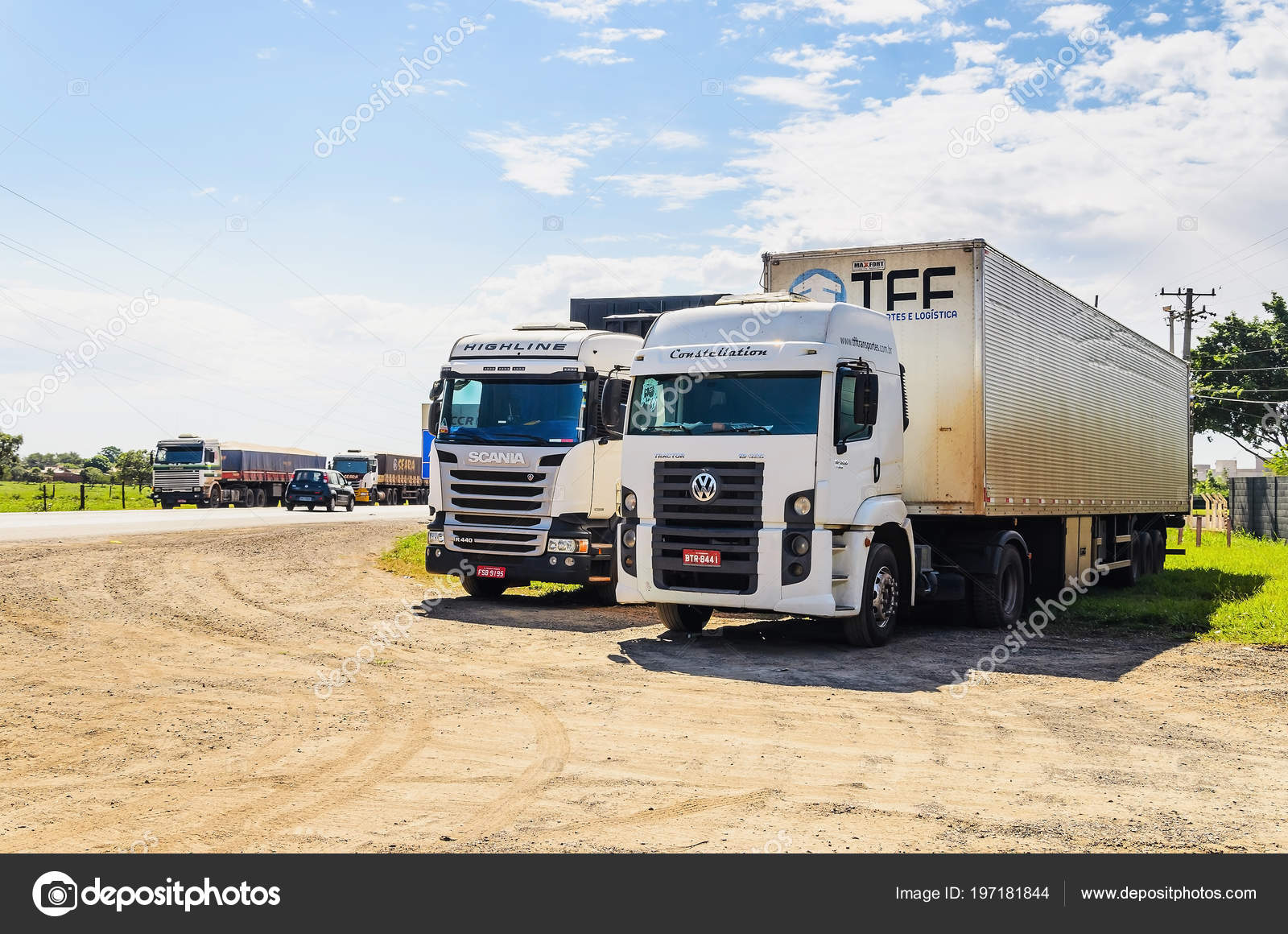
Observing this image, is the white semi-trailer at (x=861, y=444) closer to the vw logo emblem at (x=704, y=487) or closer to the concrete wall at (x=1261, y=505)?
the vw logo emblem at (x=704, y=487)

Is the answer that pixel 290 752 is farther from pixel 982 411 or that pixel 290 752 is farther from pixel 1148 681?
pixel 982 411

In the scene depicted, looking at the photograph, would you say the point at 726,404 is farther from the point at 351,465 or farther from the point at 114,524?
the point at 351,465

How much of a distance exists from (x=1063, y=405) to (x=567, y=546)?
7.19m

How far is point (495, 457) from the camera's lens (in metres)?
15.1

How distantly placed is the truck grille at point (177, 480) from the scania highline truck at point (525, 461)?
1581 inches

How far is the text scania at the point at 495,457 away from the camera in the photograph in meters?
15.0

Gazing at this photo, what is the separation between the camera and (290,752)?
705cm

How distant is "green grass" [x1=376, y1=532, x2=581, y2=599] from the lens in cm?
1786

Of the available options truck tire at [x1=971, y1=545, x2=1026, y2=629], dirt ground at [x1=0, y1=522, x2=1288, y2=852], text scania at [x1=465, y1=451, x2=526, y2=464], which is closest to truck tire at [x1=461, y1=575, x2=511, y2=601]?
text scania at [x1=465, y1=451, x2=526, y2=464]
